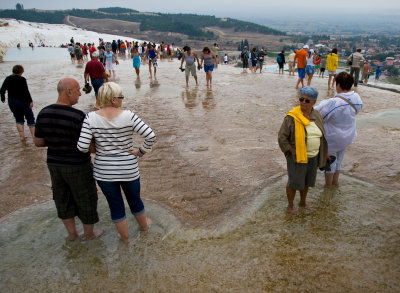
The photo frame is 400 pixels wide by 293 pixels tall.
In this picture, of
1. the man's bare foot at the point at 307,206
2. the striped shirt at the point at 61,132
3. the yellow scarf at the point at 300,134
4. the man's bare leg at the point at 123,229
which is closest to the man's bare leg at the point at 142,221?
the man's bare leg at the point at 123,229

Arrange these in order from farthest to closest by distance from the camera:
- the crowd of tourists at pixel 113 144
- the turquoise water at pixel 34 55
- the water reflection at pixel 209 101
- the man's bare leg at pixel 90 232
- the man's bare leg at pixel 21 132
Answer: the turquoise water at pixel 34 55 < the water reflection at pixel 209 101 < the man's bare leg at pixel 21 132 < the man's bare leg at pixel 90 232 < the crowd of tourists at pixel 113 144

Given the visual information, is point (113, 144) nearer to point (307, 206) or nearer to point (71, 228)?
point (71, 228)

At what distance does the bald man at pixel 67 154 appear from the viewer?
9.62ft

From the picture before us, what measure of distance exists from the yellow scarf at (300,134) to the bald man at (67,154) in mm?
2283

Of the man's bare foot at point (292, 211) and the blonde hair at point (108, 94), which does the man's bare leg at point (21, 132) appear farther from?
the man's bare foot at point (292, 211)

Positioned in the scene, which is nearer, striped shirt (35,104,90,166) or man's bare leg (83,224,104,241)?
striped shirt (35,104,90,166)

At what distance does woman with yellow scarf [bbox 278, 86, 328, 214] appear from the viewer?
3.36 metres

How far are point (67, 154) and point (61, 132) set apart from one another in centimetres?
23

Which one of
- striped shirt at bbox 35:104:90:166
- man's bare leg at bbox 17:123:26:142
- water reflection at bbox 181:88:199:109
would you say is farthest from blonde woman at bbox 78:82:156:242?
water reflection at bbox 181:88:199:109

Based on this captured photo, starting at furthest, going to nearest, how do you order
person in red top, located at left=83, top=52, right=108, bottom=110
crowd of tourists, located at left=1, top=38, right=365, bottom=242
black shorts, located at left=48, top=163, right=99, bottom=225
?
person in red top, located at left=83, top=52, right=108, bottom=110
black shorts, located at left=48, top=163, right=99, bottom=225
crowd of tourists, located at left=1, top=38, right=365, bottom=242

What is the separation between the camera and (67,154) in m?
3.02

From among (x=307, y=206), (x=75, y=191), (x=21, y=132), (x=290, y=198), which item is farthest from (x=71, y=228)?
(x=21, y=132)

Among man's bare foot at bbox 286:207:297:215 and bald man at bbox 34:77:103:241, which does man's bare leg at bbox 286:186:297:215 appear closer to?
man's bare foot at bbox 286:207:297:215

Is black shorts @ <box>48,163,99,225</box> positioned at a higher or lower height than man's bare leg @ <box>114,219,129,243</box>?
higher
